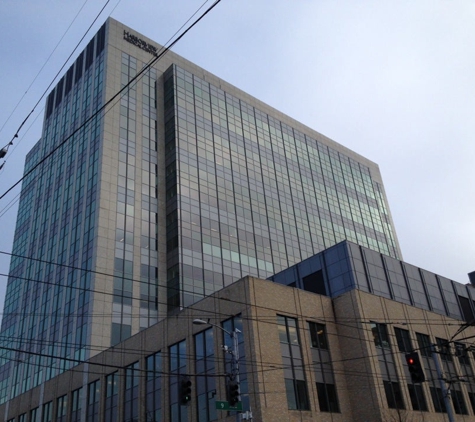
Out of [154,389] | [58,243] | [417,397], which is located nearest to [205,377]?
[154,389]

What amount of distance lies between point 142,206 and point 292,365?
130ft

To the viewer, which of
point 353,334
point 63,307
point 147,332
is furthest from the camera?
point 63,307

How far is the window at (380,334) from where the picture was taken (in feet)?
124

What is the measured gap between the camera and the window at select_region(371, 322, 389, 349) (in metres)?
37.7

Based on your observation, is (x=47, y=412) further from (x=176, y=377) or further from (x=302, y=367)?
(x=302, y=367)

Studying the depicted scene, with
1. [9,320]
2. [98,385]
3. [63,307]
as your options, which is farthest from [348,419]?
[9,320]

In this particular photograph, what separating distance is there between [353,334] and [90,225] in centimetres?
3854

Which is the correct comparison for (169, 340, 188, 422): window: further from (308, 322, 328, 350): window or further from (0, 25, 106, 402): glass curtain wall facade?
(0, 25, 106, 402): glass curtain wall facade

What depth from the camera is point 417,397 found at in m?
Answer: 37.5

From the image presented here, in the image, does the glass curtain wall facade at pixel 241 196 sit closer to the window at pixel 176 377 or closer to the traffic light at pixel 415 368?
the window at pixel 176 377

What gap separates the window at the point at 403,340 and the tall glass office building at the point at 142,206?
28214 millimetres

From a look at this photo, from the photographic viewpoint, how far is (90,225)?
63.6 meters

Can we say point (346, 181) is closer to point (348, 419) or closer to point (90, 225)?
point (90, 225)

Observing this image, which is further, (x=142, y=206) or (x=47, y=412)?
(x=142, y=206)
